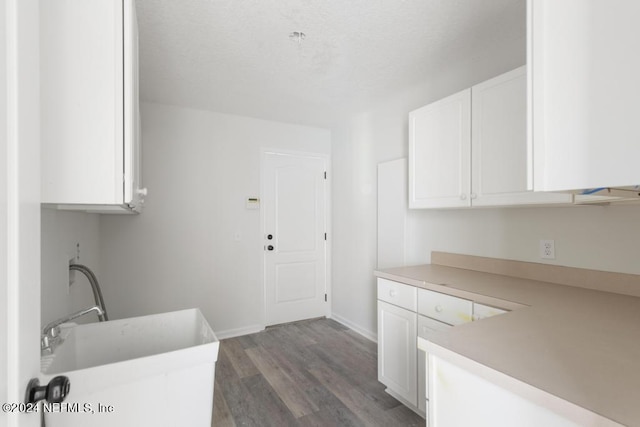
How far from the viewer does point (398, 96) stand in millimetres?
2928

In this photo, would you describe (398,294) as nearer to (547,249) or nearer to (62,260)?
(547,249)

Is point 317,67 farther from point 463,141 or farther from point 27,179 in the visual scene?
point 27,179

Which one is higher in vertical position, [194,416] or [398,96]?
[398,96]

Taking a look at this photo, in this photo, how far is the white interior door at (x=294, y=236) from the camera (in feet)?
11.9

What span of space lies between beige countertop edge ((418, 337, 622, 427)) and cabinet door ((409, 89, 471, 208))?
1.26 metres

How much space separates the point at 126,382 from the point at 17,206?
70 centimetres

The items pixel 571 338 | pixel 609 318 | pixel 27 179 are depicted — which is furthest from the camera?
pixel 609 318

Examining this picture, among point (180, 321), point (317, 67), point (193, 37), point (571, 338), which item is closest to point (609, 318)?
point (571, 338)

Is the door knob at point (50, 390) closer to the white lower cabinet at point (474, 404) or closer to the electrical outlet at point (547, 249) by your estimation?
the white lower cabinet at point (474, 404)

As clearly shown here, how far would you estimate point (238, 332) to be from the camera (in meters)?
3.39

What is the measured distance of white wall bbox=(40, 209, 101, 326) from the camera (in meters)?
1.21

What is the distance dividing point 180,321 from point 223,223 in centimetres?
195

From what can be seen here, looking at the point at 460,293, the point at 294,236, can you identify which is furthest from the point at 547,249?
the point at 294,236

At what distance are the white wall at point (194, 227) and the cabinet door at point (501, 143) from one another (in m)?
2.32
